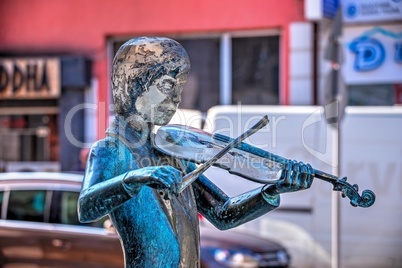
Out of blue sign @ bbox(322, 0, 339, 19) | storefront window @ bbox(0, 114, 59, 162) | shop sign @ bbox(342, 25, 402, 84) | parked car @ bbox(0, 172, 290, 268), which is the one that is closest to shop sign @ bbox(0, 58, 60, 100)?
storefront window @ bbox(0, 114, 59, 162)

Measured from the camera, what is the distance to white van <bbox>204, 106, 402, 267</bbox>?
9234mm

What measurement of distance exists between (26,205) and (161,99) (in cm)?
624

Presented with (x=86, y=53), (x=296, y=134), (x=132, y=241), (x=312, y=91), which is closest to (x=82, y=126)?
(x=86, y=53)

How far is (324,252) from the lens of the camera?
9492 mm

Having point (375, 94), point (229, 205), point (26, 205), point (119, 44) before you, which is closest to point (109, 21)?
point (119, 44)

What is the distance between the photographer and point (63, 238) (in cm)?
841

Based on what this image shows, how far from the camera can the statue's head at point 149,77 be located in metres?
2.75

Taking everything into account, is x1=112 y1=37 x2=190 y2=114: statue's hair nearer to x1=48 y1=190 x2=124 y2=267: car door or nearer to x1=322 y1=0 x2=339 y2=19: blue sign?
x1=48 y1=190 x2=124 y2=267: car door

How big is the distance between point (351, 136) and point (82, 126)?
520 cm

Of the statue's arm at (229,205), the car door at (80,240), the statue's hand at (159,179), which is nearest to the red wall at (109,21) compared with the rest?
the car door at (80,240)

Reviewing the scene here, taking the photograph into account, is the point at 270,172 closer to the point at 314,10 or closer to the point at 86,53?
the point at 314,10

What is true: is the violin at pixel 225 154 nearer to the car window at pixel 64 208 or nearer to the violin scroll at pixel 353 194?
the violin scroll at pixel 353 194

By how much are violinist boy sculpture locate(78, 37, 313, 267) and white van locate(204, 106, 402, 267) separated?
6.22 metres

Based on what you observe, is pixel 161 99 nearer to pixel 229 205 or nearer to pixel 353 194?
pixel 229 205
